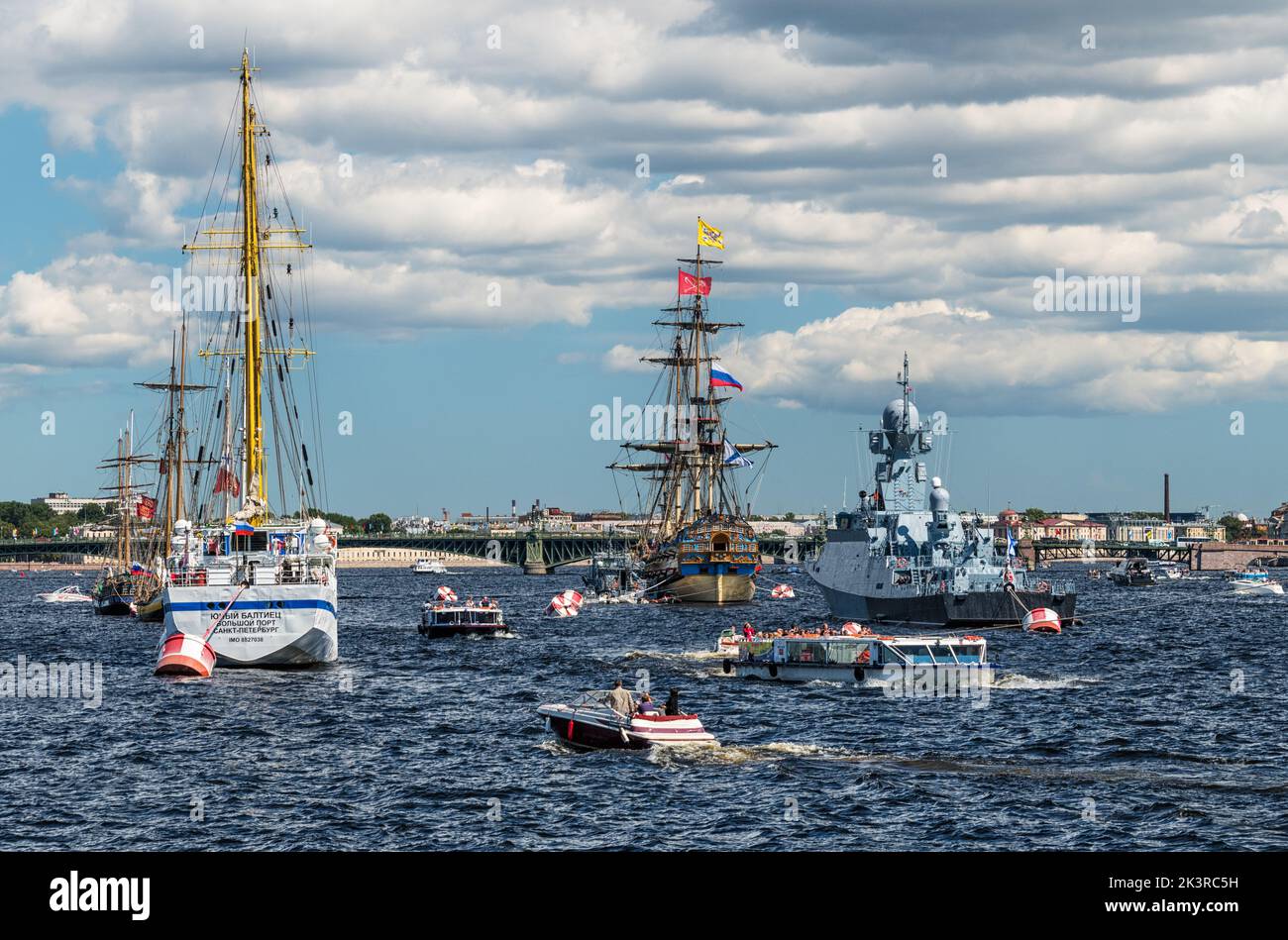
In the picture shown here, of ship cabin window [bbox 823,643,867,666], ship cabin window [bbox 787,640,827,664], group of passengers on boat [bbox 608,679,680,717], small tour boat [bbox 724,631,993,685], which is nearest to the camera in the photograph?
group of passengers on boat [bbox 608,679,680,717]

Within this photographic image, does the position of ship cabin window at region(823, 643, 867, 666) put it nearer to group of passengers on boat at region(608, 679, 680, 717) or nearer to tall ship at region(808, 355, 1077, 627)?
group of passengers on boat at region(608, 679, 680, 717)

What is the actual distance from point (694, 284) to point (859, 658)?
416 ft

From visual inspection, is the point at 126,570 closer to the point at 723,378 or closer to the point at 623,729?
the point at 723,378

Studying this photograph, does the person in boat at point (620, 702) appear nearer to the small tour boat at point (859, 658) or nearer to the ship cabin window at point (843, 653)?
the small tour boat at point (859, 658)

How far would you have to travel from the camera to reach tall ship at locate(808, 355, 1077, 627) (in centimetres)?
12150

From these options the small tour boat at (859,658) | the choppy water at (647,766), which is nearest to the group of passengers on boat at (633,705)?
the choppy water at (647,766)

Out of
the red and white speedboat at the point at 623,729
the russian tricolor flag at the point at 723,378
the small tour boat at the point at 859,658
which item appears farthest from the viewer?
the russian tricolor flag at the point at 723,378

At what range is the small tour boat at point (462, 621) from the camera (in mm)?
→ 112375

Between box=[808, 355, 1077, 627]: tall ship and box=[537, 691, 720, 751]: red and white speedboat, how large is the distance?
72006mm

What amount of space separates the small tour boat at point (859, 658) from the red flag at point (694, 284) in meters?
122

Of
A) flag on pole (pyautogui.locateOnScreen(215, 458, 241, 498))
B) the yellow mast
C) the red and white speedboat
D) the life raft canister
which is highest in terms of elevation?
the yellow mast

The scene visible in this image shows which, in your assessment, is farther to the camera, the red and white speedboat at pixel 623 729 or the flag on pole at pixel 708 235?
the flag on pole at pixel 708 235

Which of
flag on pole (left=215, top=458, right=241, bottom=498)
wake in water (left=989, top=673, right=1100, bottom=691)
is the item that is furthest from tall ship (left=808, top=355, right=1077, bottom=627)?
flag on pole (left=215, top=458, right=241, bottom=498)
